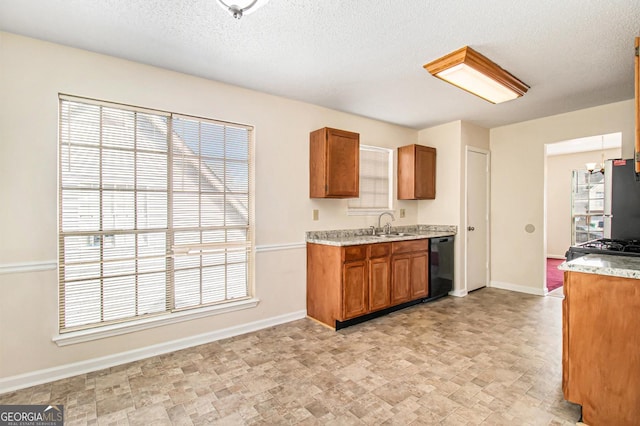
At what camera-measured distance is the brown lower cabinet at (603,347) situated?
66.9 inches

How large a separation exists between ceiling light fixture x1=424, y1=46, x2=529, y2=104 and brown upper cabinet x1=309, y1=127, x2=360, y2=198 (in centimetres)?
124

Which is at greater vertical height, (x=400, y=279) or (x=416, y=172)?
(x=416, y=172)

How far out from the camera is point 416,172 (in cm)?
461

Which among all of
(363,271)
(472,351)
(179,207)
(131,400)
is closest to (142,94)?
(179,207)

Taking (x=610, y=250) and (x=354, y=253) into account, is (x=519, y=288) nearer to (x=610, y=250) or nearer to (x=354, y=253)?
(x=610, y=250)

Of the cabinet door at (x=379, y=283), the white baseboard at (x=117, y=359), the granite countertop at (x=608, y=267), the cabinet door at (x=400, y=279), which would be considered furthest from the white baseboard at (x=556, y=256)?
the white baseboard at (x=117, y=359)

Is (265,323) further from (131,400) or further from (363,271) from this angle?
(131,400)

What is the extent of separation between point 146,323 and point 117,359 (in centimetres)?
34

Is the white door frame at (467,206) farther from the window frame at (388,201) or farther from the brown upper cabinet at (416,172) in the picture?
the window frame at (388,201)

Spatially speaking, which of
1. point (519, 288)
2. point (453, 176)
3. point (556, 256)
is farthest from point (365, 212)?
point (556, 256)

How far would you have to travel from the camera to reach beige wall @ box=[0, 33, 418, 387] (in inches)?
89.1

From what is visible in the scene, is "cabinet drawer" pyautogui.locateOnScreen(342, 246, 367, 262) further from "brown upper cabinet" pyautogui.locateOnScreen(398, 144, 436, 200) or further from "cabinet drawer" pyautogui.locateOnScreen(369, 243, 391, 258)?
"brown upper cabinet" pyautogui.locateOnScreen(398, 144, 436, 200)

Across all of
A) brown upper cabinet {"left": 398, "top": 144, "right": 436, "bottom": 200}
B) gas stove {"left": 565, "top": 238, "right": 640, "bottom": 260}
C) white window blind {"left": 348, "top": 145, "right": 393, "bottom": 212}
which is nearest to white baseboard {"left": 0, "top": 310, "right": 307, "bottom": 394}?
white window blind {"left": 348, "top": 145, "right": 393, "bottom": 212}

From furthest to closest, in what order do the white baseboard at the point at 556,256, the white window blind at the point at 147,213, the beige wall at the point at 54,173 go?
the white baseboard at the point at 556,256
the white window blind at the point at 147,213
the beige wall at the point at 54,173
